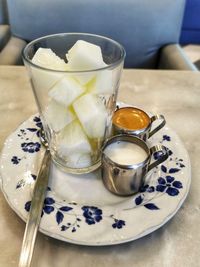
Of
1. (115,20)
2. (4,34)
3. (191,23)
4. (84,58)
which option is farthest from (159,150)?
(191,23)

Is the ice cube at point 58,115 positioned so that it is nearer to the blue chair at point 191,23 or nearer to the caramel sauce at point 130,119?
the caramel sauce at point 130,119

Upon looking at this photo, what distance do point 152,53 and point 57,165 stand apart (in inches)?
33.1

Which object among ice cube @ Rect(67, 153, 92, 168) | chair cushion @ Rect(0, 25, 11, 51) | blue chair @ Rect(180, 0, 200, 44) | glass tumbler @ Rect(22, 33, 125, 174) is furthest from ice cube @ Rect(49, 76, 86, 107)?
blue chair @ Rect(180, 0, 200, 44)

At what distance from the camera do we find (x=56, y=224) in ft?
1.32

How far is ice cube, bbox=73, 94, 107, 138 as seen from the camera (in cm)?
45

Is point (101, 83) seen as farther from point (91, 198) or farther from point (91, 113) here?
point (91, 198)

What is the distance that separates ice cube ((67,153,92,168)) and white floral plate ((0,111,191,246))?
2 cm

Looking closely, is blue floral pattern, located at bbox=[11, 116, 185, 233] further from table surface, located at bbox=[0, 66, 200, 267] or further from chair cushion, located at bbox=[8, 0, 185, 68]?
chair cushion, located at bbox=[8, 0, 185, 68]

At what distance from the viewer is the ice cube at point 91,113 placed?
454mm

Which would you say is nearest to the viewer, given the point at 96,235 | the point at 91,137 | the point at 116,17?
the point at 96,235

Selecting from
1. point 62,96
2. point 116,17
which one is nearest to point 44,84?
point 62,96

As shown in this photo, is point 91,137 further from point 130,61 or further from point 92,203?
point 130,61

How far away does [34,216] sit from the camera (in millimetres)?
404

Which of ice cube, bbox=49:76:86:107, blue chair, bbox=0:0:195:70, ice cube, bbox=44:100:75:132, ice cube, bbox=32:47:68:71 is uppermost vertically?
ice cube, bbox=32:47:68:71
